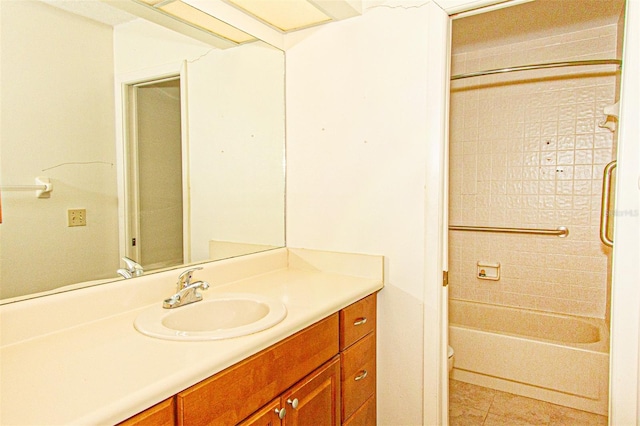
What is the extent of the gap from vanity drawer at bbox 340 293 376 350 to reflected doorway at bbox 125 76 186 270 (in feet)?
2.26

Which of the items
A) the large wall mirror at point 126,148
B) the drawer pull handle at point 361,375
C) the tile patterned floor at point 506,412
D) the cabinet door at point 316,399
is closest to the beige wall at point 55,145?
the large wall mirror at point 126,148

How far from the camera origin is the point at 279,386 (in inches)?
46.2

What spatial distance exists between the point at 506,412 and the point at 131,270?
2130mm

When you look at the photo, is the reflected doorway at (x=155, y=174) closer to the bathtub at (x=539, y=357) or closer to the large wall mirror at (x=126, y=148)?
the large wall mirror at (x=126, y=148)

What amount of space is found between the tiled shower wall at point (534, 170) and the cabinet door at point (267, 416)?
2297 millimetres

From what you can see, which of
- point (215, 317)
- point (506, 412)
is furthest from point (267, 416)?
point (506, 412)

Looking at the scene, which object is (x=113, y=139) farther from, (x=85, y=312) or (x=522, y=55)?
(x=522, y=55)

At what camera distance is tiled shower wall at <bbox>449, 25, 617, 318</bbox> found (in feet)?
8.59

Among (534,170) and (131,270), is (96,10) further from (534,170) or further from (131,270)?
(534,170)

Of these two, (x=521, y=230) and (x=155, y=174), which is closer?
(x=155, y=174)

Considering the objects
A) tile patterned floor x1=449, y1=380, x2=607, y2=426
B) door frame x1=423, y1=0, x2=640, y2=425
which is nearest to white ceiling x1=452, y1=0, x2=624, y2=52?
door frame x1=423, y1=0, x2=640, y2=425

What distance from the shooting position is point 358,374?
162 cm

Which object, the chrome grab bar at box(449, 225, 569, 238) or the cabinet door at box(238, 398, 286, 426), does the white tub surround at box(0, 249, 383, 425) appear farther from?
the chrome grab bar at box(449, 225, 569, 238)

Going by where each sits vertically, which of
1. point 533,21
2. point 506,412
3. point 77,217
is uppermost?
point 533,21
